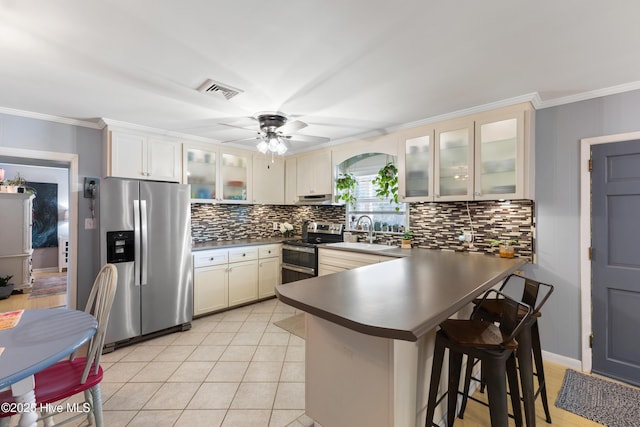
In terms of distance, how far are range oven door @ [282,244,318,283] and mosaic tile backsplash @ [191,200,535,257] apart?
2.40 feet

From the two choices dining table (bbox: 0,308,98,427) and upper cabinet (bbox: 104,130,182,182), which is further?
upper cabinet (bbox: 104,130,182,182)

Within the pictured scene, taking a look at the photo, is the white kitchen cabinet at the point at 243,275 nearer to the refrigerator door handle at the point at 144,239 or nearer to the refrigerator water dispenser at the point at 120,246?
the refrigerator door handle at the point at 144,239

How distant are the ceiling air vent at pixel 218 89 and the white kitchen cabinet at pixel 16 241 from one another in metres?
5.58

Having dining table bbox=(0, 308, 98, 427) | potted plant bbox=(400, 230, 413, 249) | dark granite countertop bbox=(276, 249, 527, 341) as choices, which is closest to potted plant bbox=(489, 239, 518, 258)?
dark granite countertop bbox=(276, 249, 527, 341)

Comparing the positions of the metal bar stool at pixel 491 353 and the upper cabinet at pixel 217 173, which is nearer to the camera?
the metal bar stool at pixel 491 353

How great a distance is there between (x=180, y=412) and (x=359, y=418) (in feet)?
4.35

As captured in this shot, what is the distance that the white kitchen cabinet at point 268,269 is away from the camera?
4219 mm

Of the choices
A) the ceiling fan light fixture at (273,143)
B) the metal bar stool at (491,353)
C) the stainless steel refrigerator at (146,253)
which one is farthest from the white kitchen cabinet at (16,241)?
the metal bar stool at (491,353)

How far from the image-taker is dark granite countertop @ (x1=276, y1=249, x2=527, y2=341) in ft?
3.57

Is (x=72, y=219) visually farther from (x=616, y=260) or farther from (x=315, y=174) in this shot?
(x=616, y=260)

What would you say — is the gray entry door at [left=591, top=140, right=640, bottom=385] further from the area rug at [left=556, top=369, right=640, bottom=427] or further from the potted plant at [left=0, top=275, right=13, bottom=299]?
the potted plant at [left=0, top=275, right=13, bottom=299]

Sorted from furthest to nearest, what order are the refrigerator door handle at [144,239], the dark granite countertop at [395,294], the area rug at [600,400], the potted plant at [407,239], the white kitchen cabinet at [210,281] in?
the white kitchen cabinet at [210,281] < the potted plant at [407,239] < the refrigerator door handle at [144,239] < the area rug at [600,400] < the dark granite countertop at [395,294]

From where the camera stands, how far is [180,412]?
6.43ft

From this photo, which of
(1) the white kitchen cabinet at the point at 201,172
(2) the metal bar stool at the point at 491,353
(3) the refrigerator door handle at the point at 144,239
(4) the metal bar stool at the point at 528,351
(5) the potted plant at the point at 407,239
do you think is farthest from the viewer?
(1) the white kitchen cabinet at the point at 201,172
